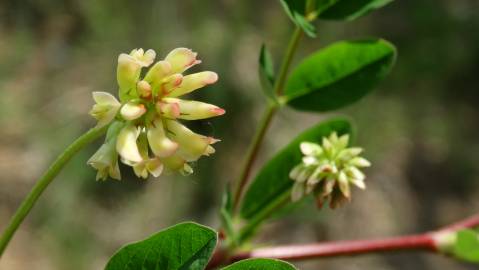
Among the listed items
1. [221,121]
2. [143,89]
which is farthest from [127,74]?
[221,121]

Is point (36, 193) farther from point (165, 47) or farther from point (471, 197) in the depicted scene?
point (471, 197)

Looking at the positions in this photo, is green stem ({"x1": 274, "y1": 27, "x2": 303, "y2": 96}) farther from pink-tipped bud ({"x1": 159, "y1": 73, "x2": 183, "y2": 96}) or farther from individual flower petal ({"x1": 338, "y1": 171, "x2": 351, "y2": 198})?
pink-tipped bud ({"x1": 159, "y1": 73, "x2": 183, "y2": 96})

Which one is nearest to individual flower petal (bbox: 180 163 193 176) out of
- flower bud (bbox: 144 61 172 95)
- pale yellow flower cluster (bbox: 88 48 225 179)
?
pale yellow flower cluster (bbox: 88 48 225 179)

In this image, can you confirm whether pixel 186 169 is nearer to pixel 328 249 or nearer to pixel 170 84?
pixel 170 84

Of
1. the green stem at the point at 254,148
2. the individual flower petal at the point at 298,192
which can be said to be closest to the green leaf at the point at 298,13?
the green stem at the point at 254,148

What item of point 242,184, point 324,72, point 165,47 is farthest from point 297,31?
point 165,47

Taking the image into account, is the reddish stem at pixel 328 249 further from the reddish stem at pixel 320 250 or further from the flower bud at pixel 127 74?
the flower bud at pixel 127 74
